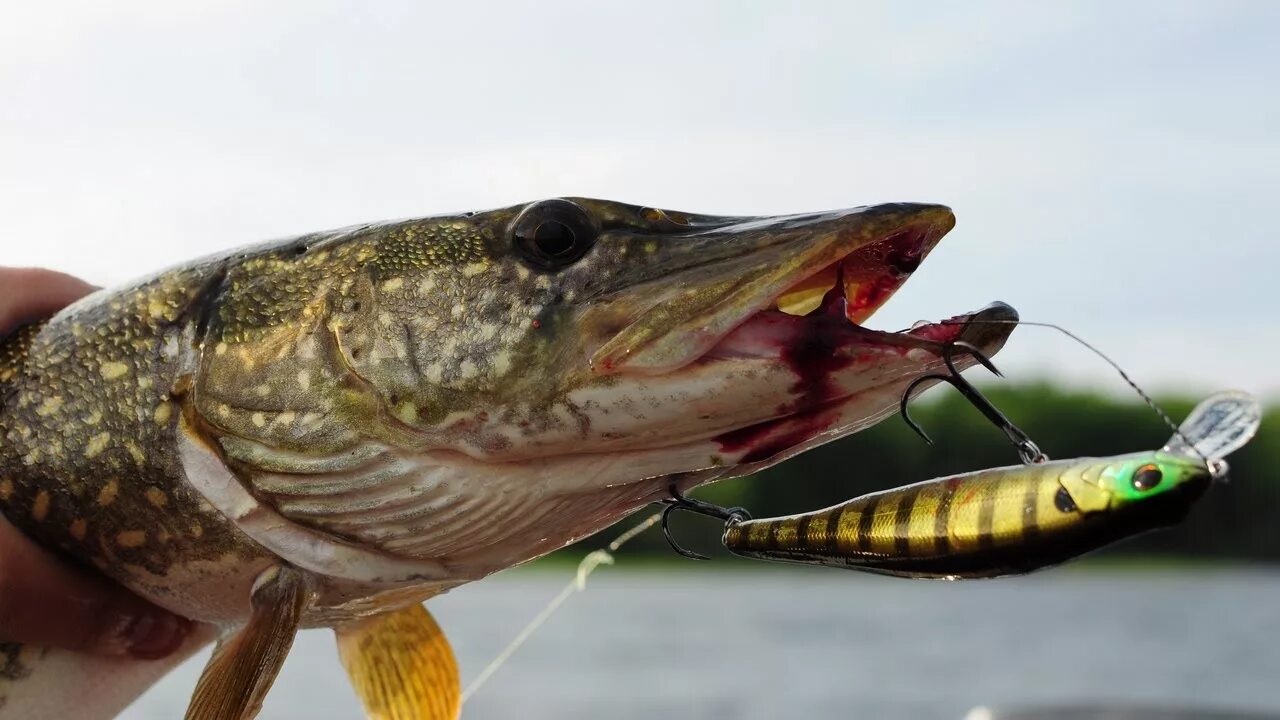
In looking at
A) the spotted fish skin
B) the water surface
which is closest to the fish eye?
the spotted fish skin

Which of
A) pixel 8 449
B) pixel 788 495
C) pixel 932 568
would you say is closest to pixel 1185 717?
pixel 932 568

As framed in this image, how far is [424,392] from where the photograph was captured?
7.46 ft

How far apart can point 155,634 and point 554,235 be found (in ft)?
4.66

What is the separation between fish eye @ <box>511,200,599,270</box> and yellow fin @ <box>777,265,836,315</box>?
37cm

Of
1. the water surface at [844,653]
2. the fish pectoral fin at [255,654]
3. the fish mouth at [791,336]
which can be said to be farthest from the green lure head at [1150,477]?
the water surface at [844,653]

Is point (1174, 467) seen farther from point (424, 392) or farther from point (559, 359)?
point (424, 392)

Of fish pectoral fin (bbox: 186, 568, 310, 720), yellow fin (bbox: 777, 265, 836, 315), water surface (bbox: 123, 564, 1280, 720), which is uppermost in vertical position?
water surface (bbox: 123, 564, 1280, 720)

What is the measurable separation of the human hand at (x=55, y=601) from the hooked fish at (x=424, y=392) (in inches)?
2.3

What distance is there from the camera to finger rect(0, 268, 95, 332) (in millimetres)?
2945

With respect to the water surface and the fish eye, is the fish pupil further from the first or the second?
the water surface

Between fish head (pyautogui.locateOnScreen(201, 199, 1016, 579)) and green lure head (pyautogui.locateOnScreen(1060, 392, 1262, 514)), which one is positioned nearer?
green lure head (pyautogui.locateOnScreen(1060, 392, 1262, 514))

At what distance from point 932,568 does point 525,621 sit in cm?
2636

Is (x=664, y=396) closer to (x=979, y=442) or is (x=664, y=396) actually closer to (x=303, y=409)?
(x=303, y=409)

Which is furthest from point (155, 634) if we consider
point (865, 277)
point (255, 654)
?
point (865, 277)
